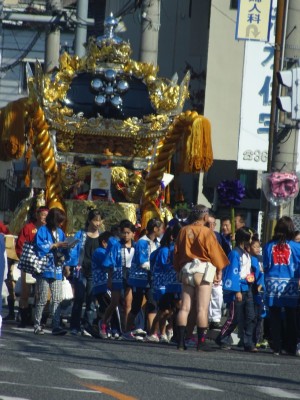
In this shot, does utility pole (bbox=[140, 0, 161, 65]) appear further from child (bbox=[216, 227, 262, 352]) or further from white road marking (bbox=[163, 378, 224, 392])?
white road marking (bbox=[163, 378, 224, 392])

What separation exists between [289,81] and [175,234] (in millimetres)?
2784

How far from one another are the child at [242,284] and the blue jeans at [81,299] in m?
2.09

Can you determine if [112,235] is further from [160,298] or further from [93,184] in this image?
[93,184]

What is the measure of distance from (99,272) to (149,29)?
41.6 ft

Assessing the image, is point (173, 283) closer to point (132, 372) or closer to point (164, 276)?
point (164, 276)

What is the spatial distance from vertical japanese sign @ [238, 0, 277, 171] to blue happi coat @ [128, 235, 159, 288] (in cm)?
939

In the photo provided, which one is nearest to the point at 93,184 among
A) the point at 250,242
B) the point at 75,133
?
the point at 75,133

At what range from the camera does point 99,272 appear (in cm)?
1964

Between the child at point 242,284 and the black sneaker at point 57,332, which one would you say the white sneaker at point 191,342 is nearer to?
the child at point 242,284

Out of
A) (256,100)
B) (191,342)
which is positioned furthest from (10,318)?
(256,100)

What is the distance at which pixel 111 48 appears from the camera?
27.1 metres

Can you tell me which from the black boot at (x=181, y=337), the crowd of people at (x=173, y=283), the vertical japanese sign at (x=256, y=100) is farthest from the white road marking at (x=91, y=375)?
the vertical japanese sign at (x=256, y=100)

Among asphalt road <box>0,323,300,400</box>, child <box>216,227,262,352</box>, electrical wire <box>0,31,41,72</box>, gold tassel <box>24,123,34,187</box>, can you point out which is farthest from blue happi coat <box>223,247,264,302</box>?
electrical wire <box>0,31,41,72</box>

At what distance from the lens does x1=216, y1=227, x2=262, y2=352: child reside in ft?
60.2
